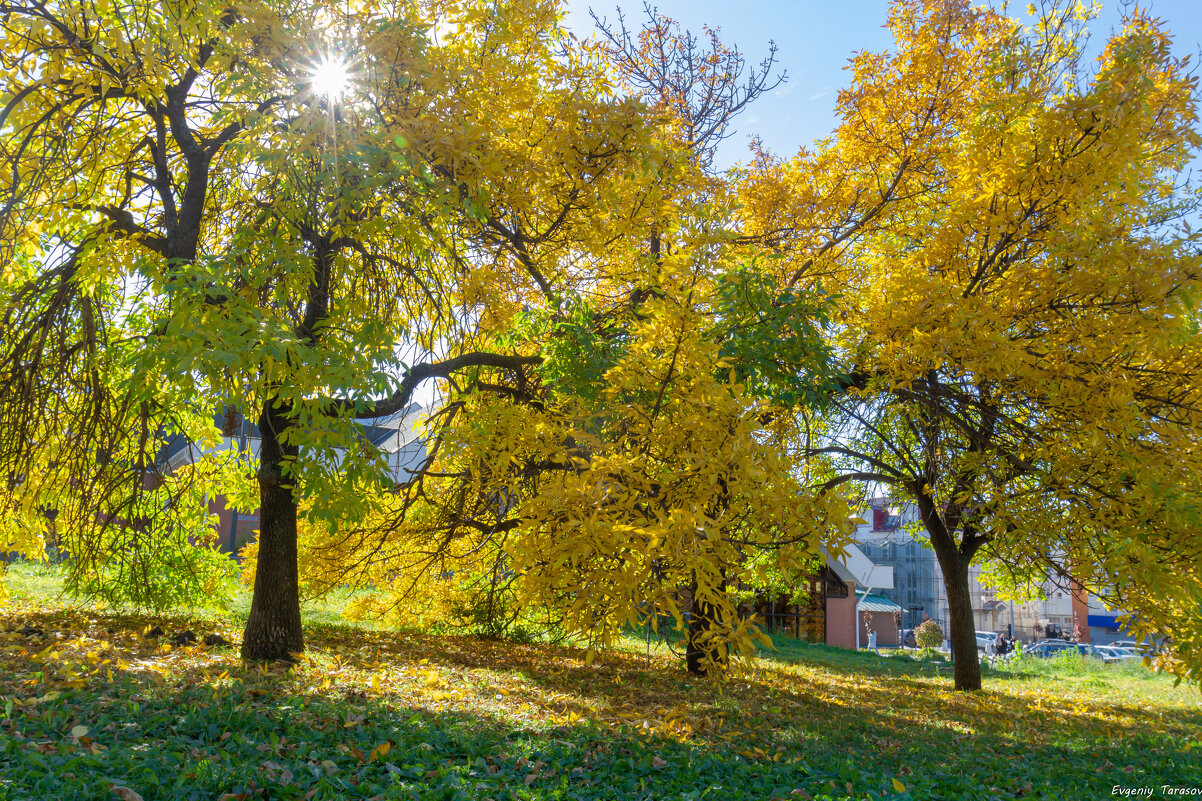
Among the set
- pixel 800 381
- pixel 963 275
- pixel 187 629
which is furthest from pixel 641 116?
pixel 187 629

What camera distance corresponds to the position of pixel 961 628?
38.1 feet

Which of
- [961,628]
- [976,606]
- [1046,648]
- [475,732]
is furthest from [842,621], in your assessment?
[976,606]

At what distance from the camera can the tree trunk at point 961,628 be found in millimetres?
11398

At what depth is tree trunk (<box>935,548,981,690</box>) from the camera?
37.4 ft

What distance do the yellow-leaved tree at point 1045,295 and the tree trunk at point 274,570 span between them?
19.6 ft

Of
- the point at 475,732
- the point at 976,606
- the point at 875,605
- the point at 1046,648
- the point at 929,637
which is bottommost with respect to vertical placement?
the point at 976,606

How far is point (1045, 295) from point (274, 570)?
7837 mm

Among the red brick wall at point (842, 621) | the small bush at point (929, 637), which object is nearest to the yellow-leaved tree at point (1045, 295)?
the red brick wall at point (842, 621)

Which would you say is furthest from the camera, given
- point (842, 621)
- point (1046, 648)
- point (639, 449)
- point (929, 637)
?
point (1046, 648)

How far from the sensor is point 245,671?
6039mm

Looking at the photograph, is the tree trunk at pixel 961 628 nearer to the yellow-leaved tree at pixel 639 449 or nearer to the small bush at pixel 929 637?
the yellow-leaved tree at pixel 639 449

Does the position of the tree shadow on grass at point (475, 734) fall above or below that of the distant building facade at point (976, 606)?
above

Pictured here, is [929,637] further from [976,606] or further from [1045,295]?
[976,606]

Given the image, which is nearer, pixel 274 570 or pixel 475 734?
pixel 475 734
